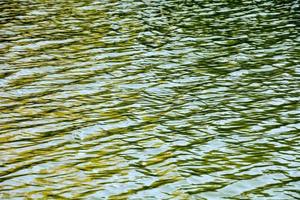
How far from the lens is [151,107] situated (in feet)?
85.6

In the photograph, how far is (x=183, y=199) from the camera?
17719mm

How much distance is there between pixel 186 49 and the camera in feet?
117

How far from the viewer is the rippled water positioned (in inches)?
751

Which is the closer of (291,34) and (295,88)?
(295,88)

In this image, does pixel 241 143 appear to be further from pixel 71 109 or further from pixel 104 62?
pixel 104 62

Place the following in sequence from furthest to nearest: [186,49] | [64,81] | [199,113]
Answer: [186,49], [64,81], [199,113]

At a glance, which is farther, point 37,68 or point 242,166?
point 37,68

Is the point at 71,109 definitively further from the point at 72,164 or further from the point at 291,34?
the point at 291,34

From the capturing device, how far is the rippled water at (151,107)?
19.1 metres

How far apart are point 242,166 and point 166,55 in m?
15.5

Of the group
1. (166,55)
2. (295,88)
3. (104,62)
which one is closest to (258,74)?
(295,88)

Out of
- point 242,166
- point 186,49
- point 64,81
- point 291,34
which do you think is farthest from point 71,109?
point 291,34

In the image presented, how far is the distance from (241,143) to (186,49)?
14.6 meters

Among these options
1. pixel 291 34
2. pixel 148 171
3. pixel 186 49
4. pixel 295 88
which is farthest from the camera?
pixel 291 34
